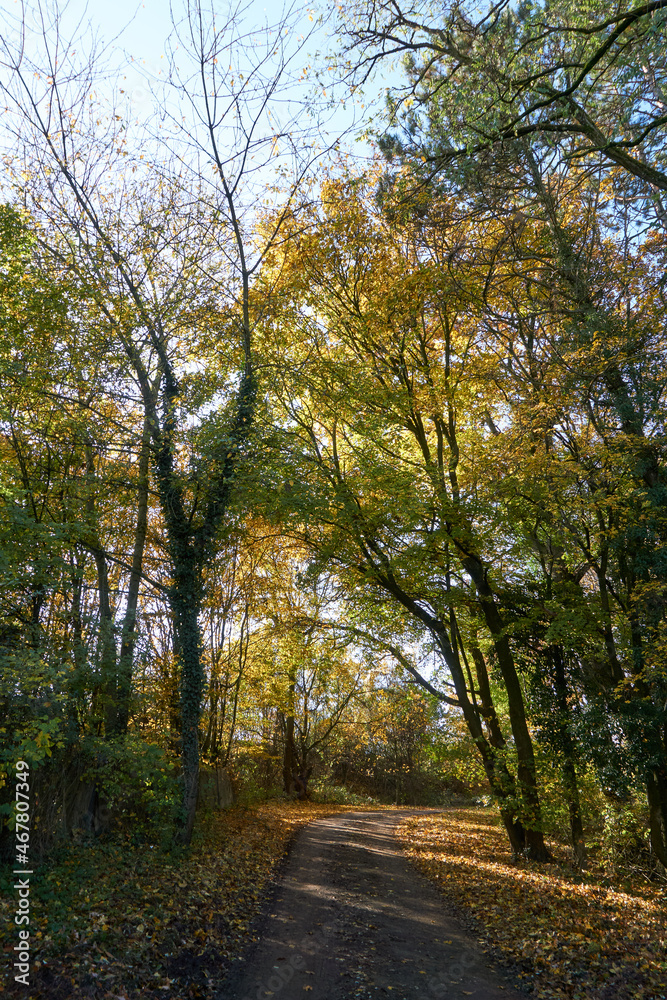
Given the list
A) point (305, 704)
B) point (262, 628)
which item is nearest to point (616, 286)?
point (262, 628)

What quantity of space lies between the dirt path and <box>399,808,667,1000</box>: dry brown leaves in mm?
401

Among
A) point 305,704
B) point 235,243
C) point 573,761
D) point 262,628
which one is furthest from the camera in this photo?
point 305,704

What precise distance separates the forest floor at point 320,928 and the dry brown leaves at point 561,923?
2cm

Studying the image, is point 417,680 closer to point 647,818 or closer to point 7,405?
point 647,818

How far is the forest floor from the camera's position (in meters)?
5.44

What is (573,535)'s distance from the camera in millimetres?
12055

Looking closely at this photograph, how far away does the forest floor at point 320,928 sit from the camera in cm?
544

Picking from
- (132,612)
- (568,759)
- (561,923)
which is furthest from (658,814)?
(132,612)

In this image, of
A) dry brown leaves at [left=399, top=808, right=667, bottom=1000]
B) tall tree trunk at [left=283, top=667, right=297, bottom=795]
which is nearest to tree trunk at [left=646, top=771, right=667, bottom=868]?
dry brown leaves at [left=399, top=808, right=667, bottom=1000]

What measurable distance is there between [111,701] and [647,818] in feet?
35.7

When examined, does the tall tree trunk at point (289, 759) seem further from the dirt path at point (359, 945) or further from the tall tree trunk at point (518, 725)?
the tall tree trunk at point (518, 725)

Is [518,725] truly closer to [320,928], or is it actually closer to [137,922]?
[320,928]

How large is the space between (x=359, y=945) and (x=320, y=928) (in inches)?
28.8

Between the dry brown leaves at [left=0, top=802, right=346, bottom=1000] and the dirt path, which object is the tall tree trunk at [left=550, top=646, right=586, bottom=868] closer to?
the dirt path
